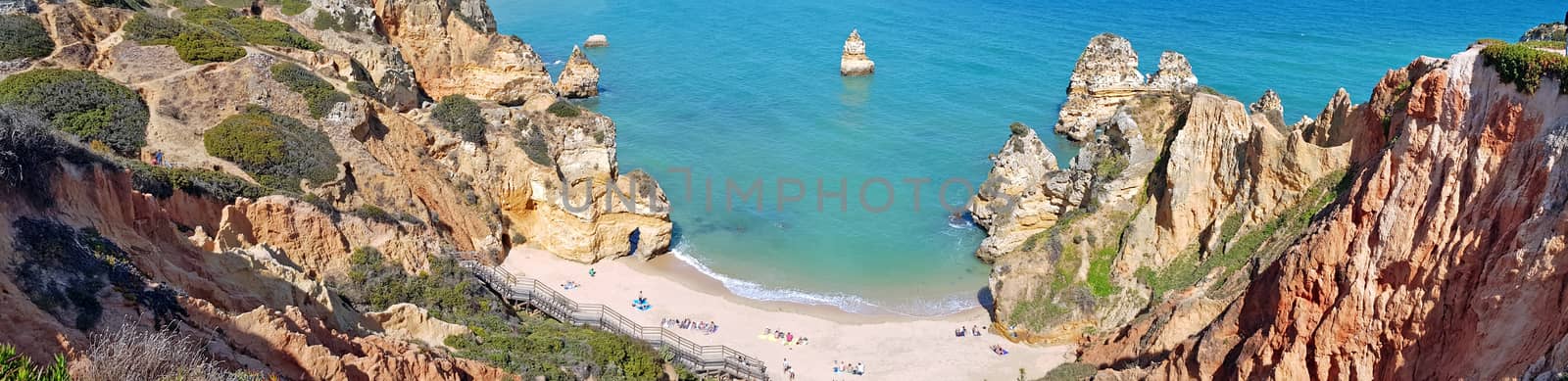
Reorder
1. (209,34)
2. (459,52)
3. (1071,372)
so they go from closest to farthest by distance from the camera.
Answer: (1071,372) → (209,34) → (459,52)

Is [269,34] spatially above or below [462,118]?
above

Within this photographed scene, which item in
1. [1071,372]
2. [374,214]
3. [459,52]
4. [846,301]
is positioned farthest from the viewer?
[459,52]

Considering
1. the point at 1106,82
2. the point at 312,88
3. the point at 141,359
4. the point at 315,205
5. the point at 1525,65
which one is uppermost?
the point at 1525,65

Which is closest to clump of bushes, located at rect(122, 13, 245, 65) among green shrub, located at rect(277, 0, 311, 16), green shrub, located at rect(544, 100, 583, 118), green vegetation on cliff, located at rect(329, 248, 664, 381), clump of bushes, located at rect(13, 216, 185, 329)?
green shrub, located at rect(544, 100, 583, 118)

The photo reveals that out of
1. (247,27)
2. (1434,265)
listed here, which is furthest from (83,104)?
(1434,265)

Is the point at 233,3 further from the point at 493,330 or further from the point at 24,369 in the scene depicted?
the point at 24,369

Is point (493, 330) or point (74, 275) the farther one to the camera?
point (493, 330)

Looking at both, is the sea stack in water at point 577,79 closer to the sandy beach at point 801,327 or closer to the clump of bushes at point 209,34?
the clump of bushes at point 209,34
